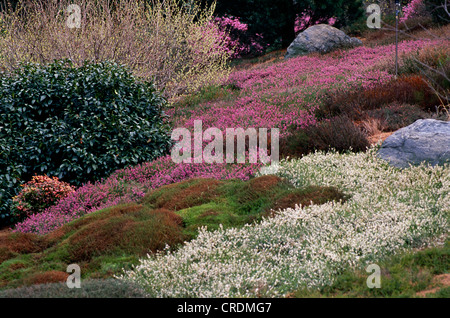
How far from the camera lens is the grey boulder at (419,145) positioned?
7.65 meters

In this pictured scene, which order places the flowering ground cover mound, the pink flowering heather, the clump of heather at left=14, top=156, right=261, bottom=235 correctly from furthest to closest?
1. the pink flowering heather
2. the clump of heather at left=14, top=156, right=261, bottom=235
3. the flowering ground cover mound

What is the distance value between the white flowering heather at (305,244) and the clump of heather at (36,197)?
4188mm

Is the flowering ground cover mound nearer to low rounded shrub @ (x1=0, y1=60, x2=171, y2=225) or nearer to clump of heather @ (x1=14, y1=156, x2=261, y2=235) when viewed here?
clump of heather @ (x1=14, y1=156, x2=261, y2=235)

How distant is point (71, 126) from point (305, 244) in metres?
6.51

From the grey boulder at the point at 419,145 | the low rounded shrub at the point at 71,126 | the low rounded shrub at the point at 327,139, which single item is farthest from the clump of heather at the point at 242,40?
the grey boulder at the point at 419,145

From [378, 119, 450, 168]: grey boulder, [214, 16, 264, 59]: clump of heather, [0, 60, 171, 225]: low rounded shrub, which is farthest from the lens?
[214, 16, 264, 59]: clump of heather

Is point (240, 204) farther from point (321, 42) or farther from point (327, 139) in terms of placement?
point (321, 42)

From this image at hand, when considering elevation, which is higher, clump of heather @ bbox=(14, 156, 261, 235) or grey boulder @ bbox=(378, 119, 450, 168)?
grey boulder @ bbox=(378, 119, 450, 168)

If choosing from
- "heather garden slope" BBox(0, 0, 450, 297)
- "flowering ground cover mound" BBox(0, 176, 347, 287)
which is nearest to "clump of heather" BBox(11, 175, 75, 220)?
"heather garden slope" BBox(0, 0, 450, 297)

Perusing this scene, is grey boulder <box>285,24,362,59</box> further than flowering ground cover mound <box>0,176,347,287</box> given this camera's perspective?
Yes

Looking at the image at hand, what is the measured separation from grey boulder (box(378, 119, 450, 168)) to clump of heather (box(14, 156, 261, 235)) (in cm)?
238

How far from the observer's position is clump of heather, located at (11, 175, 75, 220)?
902cm

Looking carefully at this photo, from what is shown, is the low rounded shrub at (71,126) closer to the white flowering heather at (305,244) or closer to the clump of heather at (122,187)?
the clump of heather at (122,187)

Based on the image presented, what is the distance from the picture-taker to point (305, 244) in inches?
217
